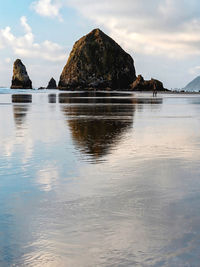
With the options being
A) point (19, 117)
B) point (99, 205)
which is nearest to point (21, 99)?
point (19, 117)

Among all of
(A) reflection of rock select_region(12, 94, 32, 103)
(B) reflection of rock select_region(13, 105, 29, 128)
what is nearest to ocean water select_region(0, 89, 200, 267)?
(B) reflection of rock select_region(13, 105, 29, 128)

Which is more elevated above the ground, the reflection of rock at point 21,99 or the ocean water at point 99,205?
the ocean water at point 99,205

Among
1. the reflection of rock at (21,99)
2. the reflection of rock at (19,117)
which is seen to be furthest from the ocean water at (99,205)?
the reflection of rock at (21,99)

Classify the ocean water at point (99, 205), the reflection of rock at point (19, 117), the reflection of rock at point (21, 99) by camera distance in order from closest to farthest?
the ocean water at point (99, 205) → the reflection of rock at point (19, 117) → the reflection of rock at point (21, 99)

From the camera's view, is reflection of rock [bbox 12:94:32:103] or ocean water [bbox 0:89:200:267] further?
reflection of rock [bbox 12:94:32:103]

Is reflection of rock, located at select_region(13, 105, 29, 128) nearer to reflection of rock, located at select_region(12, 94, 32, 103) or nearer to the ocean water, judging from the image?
the ocean water

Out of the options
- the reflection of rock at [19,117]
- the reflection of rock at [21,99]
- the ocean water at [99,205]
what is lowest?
the reflection of rock at [21,99]

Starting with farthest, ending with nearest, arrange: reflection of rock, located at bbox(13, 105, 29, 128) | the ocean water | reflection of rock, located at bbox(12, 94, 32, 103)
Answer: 1. reflection of rock, located at bbox(12, 94, 32, 103)
2. reflection of rock, located at bbox(13, 105, 29, 128)
3. the ocean water

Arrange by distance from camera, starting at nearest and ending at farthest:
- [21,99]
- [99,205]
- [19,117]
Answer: [99,205], [19,117], [21,99]

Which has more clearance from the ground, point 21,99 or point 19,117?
point 19,117

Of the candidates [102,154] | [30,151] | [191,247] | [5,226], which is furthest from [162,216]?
[30,151]

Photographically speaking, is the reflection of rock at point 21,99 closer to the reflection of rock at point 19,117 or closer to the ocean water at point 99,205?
the reflection of rock at point 19,117

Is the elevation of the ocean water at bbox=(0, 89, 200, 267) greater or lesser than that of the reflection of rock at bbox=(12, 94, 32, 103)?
greater

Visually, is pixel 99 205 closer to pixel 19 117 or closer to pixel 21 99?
pixel 19 117
